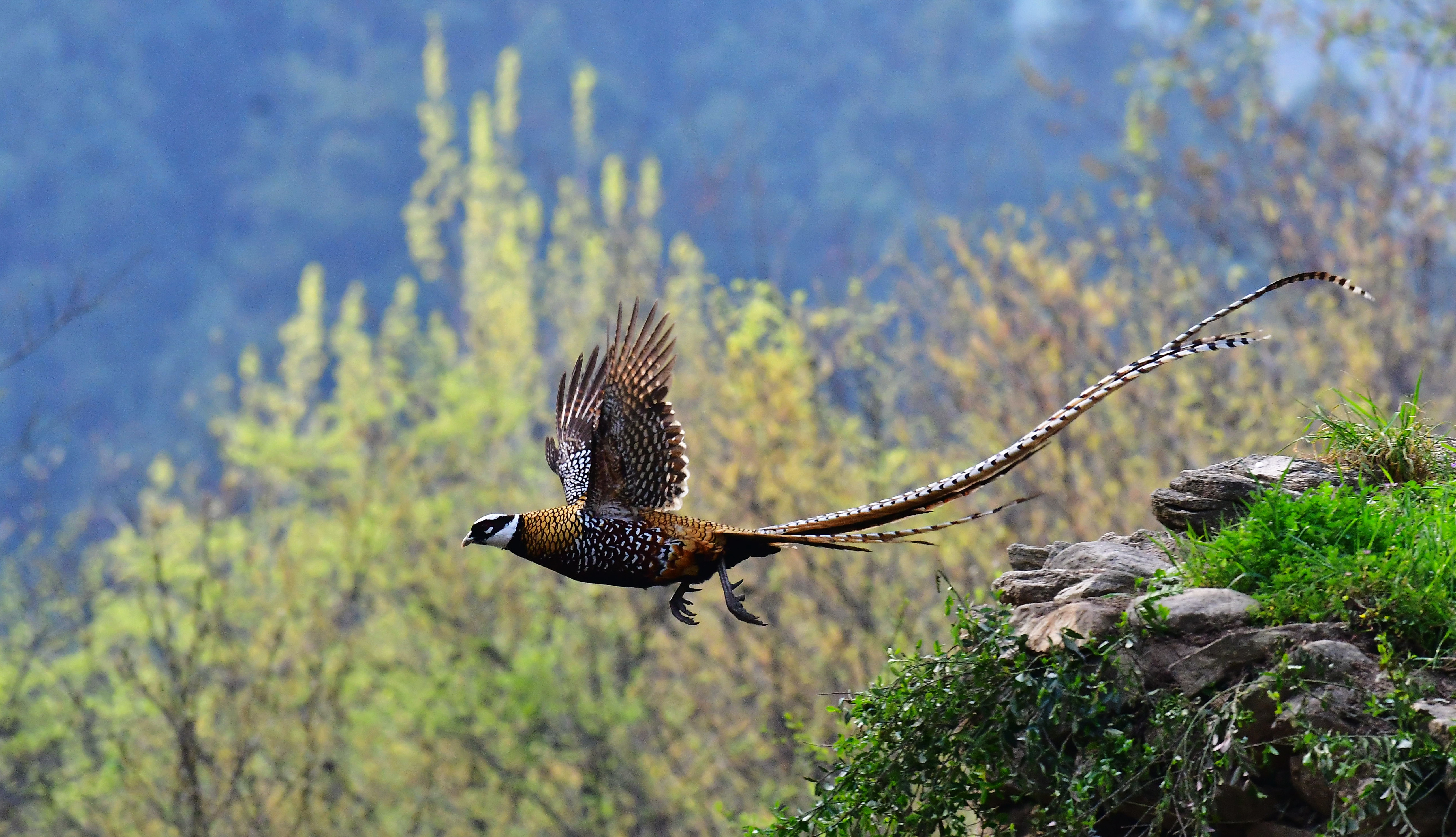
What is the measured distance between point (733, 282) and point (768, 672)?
3.82 metres

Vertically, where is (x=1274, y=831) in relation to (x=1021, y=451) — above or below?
below

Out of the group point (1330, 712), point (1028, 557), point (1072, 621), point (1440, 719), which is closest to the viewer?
point (1440, 719)

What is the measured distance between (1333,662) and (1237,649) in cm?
25

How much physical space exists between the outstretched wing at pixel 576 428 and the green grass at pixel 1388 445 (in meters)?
2.65

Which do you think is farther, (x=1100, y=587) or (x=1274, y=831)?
(x=1100, y=587)

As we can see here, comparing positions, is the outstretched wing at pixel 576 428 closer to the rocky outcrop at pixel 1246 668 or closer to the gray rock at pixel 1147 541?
the rocky outcrop at pixel 1246 668

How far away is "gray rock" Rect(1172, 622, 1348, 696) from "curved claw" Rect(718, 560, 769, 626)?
4.04ft

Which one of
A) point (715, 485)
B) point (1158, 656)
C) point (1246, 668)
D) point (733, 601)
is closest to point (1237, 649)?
point (1246, 668)

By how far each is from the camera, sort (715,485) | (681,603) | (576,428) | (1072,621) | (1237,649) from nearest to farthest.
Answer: (1237,649)
(1072,621)
(681,603)
(576,428)
(715,485)

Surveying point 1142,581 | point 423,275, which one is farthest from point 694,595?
point 423,275

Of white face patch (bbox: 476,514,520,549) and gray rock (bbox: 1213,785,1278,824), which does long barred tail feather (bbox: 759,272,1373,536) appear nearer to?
white face patch (bbox: 476,514,520,549)

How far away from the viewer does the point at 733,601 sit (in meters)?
4.55

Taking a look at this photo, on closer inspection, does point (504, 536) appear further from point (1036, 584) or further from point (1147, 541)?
point (1147, 541)

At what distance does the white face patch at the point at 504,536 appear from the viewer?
4598 mm
